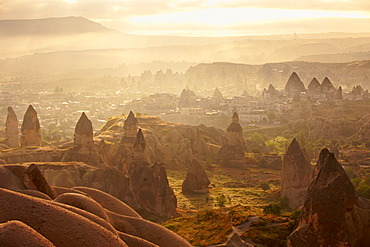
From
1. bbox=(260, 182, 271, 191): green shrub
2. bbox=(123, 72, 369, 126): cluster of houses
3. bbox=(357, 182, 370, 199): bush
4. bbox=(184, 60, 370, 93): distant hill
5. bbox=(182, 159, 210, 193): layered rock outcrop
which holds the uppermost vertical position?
bbox=(184, 60, 370, 93): distant hill

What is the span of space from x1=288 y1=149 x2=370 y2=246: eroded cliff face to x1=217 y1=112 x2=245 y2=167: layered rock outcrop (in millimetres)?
34763

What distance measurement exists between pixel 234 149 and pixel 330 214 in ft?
119

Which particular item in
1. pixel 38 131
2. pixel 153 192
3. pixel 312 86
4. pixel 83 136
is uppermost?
pixel 312 86

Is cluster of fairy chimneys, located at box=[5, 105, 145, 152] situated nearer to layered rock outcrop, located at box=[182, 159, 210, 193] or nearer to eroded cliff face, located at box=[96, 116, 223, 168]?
eroded cliff face, located at box=[96, 116, 223, 168]

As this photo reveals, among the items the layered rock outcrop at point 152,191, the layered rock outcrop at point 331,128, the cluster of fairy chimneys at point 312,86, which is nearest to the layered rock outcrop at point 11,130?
the layered rock outcrop at point 152,191

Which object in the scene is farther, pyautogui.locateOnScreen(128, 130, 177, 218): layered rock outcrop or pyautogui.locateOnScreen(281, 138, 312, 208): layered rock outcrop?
pyautogui.locateOnScreen(281, 138, 312, 208): layered rock outcrop

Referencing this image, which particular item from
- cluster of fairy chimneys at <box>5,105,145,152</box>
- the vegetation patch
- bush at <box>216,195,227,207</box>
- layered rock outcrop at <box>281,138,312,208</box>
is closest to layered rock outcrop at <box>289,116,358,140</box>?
cluster of fairy chimneys at <box>5,105,145,152</box>

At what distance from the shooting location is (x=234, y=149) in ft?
176

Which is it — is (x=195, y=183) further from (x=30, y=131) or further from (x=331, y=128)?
(x=331, y=128)

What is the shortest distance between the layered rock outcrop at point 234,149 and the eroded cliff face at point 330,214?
34763 mm

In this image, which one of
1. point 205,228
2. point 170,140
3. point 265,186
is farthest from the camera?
point 170,140

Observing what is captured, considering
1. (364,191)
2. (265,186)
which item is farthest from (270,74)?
(364,191)

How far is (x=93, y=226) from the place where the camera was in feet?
46.4

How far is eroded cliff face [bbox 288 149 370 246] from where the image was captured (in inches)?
680
